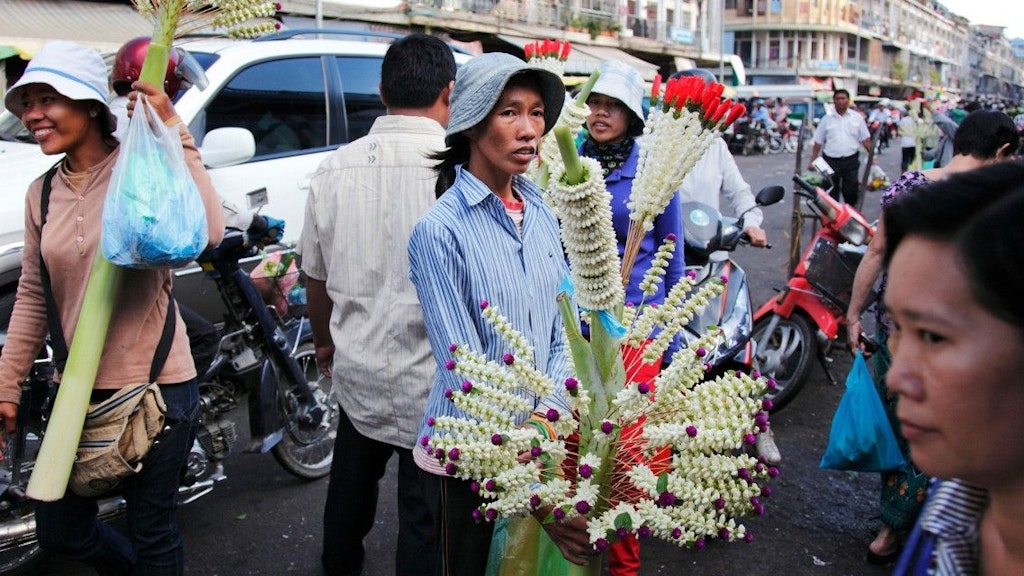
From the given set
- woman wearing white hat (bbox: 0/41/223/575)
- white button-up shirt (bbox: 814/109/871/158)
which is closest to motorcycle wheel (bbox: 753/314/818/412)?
woman wearing white hat (bbox: 0/41/223/575)

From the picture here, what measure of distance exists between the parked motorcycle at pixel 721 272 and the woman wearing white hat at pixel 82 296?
2.31 m

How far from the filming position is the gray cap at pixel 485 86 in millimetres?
1996

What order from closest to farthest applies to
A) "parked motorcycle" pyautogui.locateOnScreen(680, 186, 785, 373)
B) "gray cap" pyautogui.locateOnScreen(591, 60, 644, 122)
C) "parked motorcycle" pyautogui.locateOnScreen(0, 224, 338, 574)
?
"gray cap" pyautogui.locateOnScreen(591, 60, 644, 122) → "parked motorcycle" pyautogui.locateOnScreen(0, 224, 338, 574) → "parked motorcycle" pyautogui.locateOnScreen(680, 186, 785, 373)

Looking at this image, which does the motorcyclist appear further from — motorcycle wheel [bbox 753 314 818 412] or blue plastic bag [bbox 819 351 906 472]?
motorcycle wheel [bbox 753 314 818 412]

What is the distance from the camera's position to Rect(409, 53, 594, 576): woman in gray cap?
2.00m

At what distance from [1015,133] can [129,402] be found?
3642 mm

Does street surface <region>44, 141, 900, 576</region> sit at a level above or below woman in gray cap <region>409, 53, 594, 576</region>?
below

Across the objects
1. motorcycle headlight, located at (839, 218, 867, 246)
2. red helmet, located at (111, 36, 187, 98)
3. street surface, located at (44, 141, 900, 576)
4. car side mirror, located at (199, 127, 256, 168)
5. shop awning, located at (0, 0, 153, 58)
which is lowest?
street surface, located at (44, 141, 900, 576)

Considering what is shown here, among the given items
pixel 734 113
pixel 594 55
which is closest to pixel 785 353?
pixel 734 113

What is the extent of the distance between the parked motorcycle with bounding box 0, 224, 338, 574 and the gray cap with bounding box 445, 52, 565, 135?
6.38 ft

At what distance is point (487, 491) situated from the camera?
59.2 inches

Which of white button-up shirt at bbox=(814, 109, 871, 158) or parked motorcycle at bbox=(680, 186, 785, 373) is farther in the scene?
white button-up shirt at bbox=(814, 109, 871, 158)

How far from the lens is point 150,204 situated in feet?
7.24

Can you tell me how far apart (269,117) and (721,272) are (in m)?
2.77
